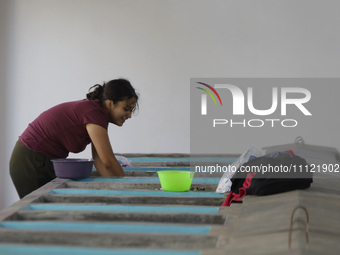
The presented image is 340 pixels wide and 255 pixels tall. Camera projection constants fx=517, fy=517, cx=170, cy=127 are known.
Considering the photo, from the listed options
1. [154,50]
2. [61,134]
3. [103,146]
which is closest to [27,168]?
[61,134]

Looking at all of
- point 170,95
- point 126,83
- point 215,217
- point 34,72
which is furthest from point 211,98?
point 215,217

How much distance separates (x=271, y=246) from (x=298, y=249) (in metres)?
0.10

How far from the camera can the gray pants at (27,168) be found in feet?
9.59

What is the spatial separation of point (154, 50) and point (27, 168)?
2609 mm

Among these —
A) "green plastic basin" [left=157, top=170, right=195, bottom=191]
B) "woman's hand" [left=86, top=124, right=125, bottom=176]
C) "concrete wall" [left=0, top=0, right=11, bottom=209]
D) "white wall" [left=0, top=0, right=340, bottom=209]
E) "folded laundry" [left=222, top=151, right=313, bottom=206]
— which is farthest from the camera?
"concrete wall" [left=0, top=0, right=11, bottom=209]

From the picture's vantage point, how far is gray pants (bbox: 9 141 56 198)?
292 centimetres

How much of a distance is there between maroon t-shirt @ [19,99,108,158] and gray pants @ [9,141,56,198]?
0.04m

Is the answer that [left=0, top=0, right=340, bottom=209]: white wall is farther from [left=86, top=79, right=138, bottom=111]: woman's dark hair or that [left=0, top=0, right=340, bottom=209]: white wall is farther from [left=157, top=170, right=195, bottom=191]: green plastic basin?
[left=157, top=170, right=195, bottom=191]: green plastic basin

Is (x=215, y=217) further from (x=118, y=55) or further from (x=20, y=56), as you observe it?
(x=20, y=56)

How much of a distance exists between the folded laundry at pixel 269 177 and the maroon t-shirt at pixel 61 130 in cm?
88

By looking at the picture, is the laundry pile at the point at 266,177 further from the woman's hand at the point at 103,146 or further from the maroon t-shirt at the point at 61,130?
the maroon t-shirt at the point at 61,130

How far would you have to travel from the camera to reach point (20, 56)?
543 cm
